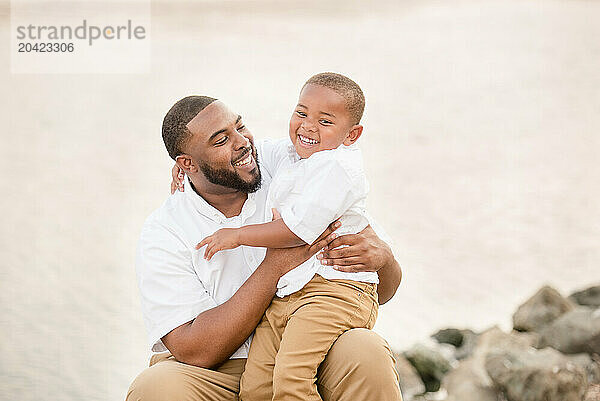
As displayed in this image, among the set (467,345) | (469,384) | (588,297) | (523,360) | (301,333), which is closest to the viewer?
(301,333)

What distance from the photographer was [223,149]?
2574mm

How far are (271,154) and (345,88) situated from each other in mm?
504

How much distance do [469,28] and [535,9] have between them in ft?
2.01

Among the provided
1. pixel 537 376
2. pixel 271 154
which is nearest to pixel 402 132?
pixel 537 376

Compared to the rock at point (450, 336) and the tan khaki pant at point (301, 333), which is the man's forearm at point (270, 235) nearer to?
the tan khaki pant at point (301, 333)

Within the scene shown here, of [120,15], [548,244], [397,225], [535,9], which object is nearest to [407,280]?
[397,225]

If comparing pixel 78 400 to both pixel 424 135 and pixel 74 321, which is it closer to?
pixel 74 321

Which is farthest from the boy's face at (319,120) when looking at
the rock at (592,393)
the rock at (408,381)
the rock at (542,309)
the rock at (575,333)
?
the rock at (542,309)

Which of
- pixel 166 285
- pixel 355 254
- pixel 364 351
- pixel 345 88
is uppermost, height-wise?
pixel 345 88

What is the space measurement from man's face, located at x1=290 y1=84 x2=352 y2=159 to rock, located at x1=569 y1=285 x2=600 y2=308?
451cm

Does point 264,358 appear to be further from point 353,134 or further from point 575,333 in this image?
point 575,333

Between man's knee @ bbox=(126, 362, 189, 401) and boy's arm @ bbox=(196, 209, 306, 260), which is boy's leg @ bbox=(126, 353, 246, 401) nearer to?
man's knee @ bbox=(126, 362, 189, 401)

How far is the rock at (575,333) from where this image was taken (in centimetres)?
545

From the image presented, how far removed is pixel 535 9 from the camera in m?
7.40
